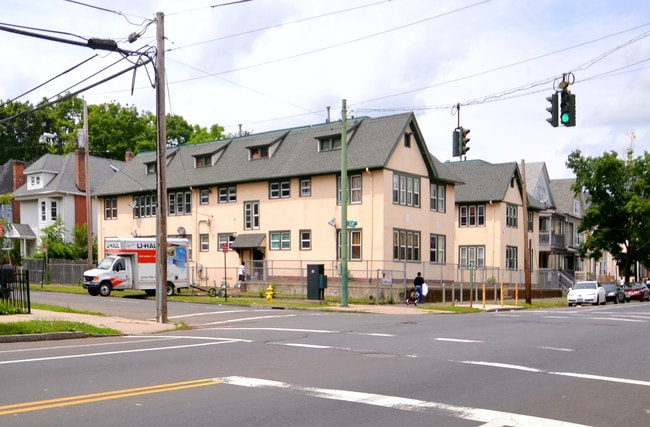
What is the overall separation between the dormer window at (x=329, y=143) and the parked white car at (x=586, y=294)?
16.6 metres

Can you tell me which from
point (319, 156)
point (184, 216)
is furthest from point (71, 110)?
point (319, 156)

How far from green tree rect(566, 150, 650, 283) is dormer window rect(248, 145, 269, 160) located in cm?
3157

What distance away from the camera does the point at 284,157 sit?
4691cm

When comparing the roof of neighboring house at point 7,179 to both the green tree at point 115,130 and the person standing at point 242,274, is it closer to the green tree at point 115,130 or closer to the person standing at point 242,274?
the green tree at point 115,130

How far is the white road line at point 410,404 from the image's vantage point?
326 inches

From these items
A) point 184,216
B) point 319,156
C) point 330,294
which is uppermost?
point 319,156

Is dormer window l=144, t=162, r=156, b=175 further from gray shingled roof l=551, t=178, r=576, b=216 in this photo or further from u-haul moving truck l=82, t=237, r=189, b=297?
gray shingled roof l=551, t=178, r=576, b=216

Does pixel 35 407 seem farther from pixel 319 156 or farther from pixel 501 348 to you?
pixel 319 156

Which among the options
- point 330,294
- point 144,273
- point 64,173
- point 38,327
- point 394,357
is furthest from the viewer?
point 64,173

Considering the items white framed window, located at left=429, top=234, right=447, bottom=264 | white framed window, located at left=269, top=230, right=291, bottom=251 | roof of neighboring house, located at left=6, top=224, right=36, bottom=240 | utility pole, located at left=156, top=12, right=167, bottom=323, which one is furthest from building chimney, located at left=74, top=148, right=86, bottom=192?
utility pole, located at left=156, top=12, right=167, bottom=323

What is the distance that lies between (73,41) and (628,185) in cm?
5744

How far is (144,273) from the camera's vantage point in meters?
38.2

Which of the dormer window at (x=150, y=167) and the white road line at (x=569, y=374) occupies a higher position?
the dormer window at (x=150, y=167)

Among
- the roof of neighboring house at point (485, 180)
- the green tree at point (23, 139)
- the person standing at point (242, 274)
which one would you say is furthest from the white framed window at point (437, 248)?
the green tree at point (23, 139)
